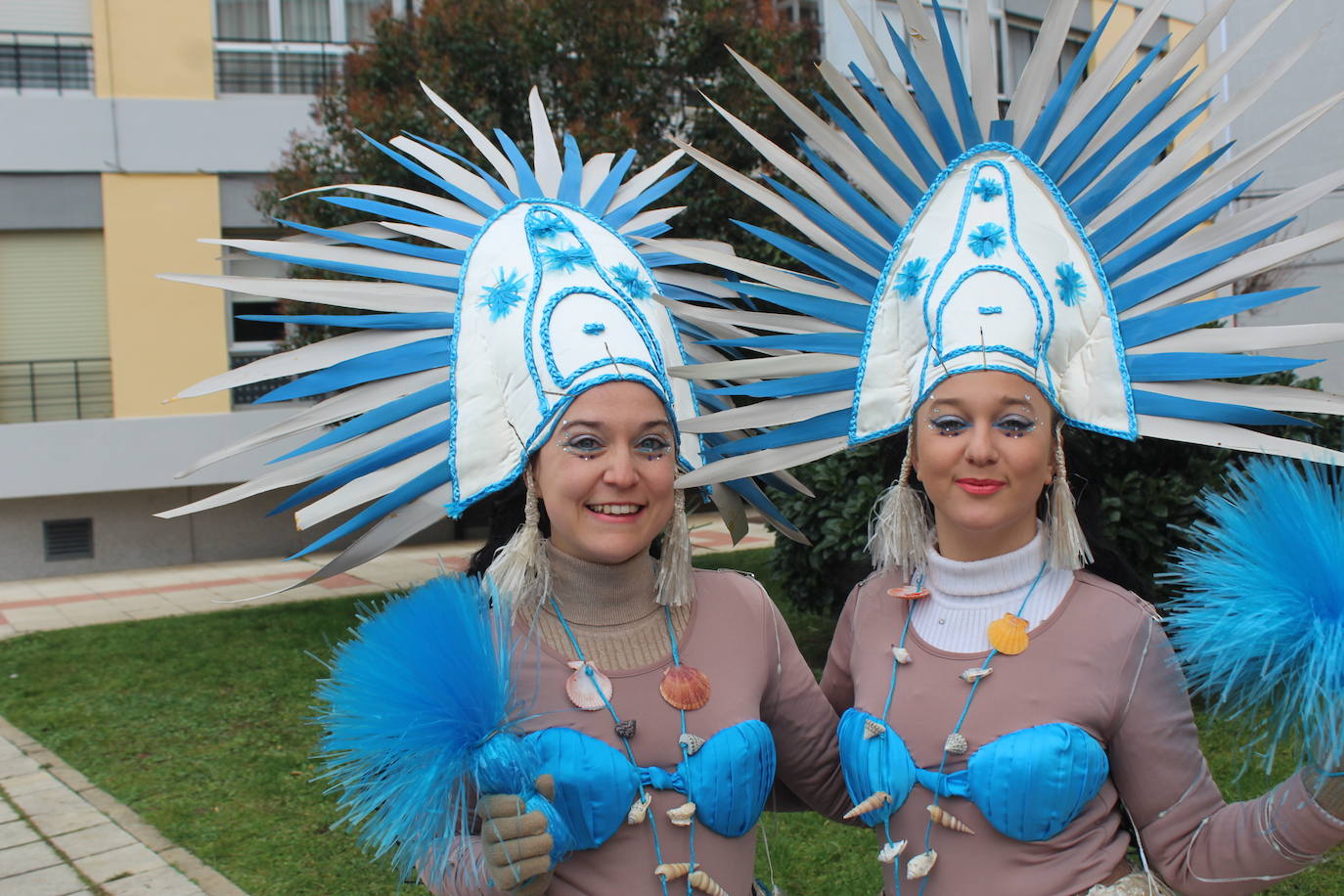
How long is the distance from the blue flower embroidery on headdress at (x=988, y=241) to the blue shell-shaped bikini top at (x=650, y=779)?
100cm

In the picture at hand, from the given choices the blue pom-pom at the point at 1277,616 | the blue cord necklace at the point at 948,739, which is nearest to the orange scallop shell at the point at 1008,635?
the blue cord necklace at the point at 948,739

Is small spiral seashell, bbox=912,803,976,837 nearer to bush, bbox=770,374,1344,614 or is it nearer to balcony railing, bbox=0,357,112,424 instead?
bush, bbox=770,374,1344,614

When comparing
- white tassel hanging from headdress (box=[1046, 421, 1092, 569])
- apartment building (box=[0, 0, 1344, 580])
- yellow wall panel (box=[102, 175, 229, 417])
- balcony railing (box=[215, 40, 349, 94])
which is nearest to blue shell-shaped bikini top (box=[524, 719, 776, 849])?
white tassel hanging from headdress (box=[1046, 421, 1092, 569])

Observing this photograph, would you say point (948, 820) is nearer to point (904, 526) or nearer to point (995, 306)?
point (904, 526)

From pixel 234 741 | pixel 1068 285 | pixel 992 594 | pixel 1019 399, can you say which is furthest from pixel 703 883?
pixel 234 741

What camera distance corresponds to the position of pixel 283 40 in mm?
12039

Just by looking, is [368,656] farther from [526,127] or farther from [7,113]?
[7,113]

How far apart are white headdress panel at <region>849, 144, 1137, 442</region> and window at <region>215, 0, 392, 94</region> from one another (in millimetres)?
10882

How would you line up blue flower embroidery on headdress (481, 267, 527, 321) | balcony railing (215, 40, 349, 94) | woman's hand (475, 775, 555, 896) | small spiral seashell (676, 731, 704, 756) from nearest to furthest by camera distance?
woman's hand (475, 775, 555, 896) → small spiral seashell (676, 731, 704, 756) → blue flower embroidery on headdress (481, 267, 527, 321) → balcony railing (215, 40, 349, 94)

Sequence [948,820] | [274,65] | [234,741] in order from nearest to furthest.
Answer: [948,820] < [234,741] < [274,65]

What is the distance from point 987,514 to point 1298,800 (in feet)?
2.16

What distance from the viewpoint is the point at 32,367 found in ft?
37.3

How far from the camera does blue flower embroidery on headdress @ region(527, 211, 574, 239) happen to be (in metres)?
2.45

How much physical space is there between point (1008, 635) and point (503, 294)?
3.96 feet
